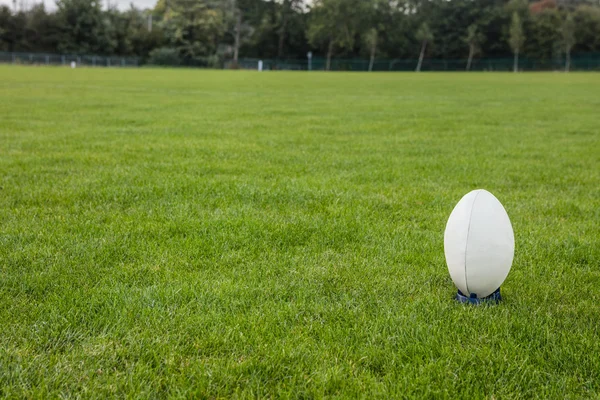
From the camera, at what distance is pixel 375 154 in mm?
7977

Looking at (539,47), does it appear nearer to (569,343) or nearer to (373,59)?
(373,59)

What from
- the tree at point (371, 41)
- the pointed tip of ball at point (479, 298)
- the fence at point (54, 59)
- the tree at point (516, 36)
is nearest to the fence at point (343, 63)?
the fence at point (54, 59)

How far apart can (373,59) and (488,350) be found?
81612 mm

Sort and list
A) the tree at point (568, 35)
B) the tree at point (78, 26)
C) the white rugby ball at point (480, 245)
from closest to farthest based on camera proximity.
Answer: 1. the white rugby ball at point (480, 245)
2. the tree at point (78, 26)
3. the tree at point (568, 35)

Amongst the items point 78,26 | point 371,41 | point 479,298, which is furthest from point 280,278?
point 371,41

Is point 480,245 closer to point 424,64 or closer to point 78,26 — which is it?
point 78,26

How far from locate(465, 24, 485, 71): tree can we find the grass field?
253 feet

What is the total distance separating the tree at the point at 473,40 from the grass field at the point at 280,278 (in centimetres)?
7718

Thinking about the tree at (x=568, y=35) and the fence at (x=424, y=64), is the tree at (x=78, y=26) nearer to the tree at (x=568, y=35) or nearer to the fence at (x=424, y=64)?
the fence at (x=424, y=64)

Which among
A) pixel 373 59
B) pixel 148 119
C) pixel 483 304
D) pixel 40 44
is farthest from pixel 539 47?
pixel 483 304

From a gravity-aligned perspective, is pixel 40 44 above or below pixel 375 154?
above

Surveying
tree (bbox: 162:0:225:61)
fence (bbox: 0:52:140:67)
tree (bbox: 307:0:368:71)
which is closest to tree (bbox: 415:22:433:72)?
tree (bbox: 307:0:368:71)

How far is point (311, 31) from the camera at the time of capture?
80250mm

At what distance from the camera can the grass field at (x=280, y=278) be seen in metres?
2.36
